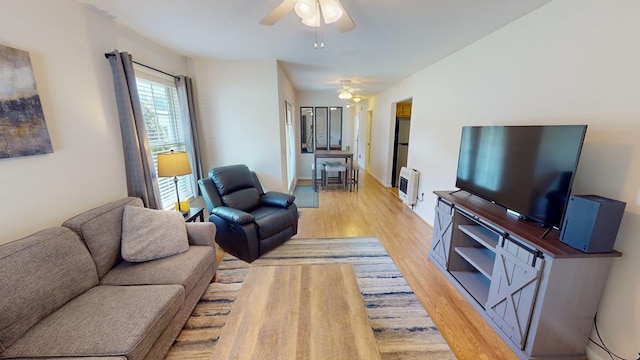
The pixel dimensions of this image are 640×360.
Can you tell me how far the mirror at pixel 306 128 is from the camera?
6746 millimetres

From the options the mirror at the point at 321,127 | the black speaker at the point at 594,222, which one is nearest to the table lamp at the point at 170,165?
the black speaker at the point at 594,222

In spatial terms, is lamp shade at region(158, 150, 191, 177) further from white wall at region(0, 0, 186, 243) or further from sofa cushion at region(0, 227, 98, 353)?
sofa cushion at region(0, 227, 98, 353)

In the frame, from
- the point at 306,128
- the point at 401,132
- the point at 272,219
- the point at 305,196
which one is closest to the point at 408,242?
the point at 272,219

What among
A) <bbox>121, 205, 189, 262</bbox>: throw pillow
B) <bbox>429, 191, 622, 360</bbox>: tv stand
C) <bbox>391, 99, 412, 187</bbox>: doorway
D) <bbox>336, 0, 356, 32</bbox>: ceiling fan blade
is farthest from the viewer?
<bbox>391, 99, 412, 187</bbox>: doorway

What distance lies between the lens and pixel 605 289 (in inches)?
57.6

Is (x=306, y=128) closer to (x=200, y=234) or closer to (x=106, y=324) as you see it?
(x=200, y=234)

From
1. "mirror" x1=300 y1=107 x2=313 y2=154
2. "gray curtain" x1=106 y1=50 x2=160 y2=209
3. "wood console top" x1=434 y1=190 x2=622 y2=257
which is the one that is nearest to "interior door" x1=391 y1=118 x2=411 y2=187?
"mirror" x1=300 y1=107 x2=313 y2=154

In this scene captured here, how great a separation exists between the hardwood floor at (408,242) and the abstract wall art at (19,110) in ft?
8.22

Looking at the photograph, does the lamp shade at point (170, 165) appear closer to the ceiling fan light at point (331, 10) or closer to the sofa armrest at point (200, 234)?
the sofa armrest at point (200, 234)

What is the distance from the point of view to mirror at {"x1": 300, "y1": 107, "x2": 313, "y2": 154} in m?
6.75

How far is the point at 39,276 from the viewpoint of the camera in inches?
50.5

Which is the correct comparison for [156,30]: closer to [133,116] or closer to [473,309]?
[133,116]

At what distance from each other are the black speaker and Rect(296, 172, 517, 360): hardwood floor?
34.6 inches

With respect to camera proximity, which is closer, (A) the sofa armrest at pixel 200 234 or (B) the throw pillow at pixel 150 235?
(B) the throw pillow at pixel 150 235
